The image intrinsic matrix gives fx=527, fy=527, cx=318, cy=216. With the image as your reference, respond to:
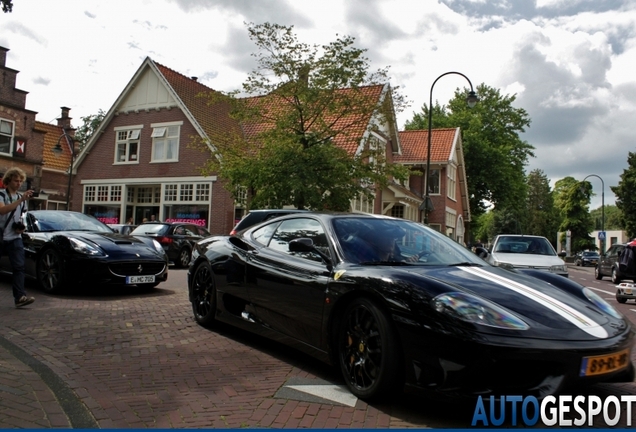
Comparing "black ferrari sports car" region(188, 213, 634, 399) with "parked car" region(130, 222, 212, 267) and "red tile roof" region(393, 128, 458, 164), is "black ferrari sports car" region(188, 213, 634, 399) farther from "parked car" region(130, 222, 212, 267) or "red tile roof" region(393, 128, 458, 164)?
"red tile roof" region(393, 128, 458, 164)

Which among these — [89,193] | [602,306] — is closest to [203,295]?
[602,306]

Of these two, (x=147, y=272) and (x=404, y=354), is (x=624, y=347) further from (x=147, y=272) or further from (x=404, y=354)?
(x=147, y=272)

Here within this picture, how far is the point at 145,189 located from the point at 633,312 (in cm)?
2522

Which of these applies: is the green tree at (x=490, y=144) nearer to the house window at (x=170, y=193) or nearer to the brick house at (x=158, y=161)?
the brick house at (x=158, y=161)

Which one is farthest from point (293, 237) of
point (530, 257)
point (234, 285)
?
point (530, 257)

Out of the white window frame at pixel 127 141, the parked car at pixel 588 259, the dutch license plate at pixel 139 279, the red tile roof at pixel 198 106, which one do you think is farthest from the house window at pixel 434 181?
the dutch license plate at pixel 139 279

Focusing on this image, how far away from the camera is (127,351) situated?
16.3ft

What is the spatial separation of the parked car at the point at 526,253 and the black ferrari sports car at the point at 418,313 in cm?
809

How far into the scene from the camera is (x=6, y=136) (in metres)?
30.3

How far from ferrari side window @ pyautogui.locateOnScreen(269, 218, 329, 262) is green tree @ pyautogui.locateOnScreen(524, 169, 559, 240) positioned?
94850mm

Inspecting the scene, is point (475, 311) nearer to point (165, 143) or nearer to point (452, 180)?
point (165, 143)

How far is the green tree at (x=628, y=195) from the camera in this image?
5094cm

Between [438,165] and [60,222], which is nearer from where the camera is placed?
[60,222]

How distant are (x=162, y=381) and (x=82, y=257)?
469 centimetres
